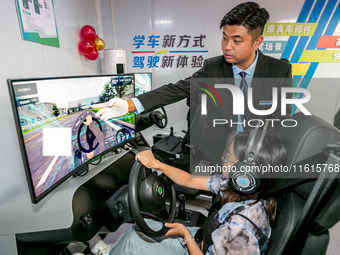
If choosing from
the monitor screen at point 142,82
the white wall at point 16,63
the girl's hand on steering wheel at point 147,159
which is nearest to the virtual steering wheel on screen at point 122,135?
the girl's hand on steering wheel at point 147,159

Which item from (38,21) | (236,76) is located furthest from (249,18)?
(38,21)

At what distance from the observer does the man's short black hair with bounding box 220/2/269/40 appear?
4.49ft

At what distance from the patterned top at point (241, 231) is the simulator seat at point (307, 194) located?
6 cm

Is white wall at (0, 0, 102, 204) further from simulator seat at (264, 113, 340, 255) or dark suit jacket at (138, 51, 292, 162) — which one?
simulator seat at (264, 113, 340, 255)

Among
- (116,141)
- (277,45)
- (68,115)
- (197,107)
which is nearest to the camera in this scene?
(68,115)

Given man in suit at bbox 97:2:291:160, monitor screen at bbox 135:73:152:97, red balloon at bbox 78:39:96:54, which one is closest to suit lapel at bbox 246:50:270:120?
man in suit at bbox 97:2:291:160

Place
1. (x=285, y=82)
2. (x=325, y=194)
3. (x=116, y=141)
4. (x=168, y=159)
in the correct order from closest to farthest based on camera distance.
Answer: (x=325, y=194) < (x=116, y=141) < (x=285, y=82) < (x=168, y=159)

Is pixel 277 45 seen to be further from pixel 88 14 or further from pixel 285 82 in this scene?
pixel 88 14

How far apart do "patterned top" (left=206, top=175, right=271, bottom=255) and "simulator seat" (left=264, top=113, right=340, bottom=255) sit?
58 mm

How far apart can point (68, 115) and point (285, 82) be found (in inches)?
63.5

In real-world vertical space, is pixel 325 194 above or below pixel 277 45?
below

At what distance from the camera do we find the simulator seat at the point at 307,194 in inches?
21.8

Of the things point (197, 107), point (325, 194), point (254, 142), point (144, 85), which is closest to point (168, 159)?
point (197, 107)

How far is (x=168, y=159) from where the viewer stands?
8.29 ft
